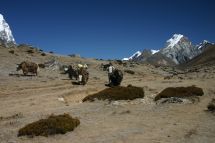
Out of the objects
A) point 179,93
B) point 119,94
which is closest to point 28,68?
point 119,94

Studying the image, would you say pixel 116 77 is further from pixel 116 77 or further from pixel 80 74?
pixel 80 74

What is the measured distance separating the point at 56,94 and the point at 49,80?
12.6 meters

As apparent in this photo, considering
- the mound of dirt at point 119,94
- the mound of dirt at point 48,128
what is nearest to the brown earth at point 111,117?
the mound of dirt at point 48,128

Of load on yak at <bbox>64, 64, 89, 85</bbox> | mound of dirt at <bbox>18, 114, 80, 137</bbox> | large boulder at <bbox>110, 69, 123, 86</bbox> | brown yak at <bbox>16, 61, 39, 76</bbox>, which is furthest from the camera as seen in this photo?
brown yak at <bbox>16, 61, 39, 76</bbox>

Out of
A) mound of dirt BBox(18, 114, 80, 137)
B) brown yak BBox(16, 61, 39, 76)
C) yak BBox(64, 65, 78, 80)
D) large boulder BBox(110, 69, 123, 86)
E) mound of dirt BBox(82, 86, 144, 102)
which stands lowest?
mound of dirt BBox(18, 114, 80, 137)

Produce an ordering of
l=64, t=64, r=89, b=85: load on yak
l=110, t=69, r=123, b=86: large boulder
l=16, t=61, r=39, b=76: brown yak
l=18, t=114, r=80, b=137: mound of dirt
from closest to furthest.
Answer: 1. l=18, t=114, r=80, b=137: mound of dirt
2. l=110, t=69, r=123, b=86: large boulder
3. l=64, t=64, r=89, b=85: load on yak
4. l=16, t=61, r=39, b=76: brown yak

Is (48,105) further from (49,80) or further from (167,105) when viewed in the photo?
(49,80)

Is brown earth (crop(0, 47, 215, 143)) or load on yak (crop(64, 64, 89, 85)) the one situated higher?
load on yak (crop(64, 64, 89, 85))

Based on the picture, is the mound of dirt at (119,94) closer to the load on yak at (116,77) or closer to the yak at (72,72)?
the load on yak at (116,77)

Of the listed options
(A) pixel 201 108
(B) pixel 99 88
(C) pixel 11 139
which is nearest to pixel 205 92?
(A) pixel 201 108

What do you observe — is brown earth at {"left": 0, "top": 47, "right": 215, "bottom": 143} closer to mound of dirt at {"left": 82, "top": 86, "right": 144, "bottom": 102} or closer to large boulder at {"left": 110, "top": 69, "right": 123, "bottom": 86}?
mound of dirt at {"left": 82, "top": 86, "right": 144, "bottom": 102}

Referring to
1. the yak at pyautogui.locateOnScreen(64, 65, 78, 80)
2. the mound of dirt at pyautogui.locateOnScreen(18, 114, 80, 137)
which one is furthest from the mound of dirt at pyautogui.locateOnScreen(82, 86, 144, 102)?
the yak at pyautogui.locateOnScreen(64, 65, 78, 80)

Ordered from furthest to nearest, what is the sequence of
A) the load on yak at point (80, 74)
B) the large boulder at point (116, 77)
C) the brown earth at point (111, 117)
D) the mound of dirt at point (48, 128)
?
1. the load on yak at point (80, 74)
2. the large boulder at point (116, 77)
3. the mound of dirt at point (48, 128)
4. the brown earth at point (111, 117)

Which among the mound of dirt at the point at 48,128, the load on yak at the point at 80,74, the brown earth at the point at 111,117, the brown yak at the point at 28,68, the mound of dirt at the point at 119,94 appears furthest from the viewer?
the brown yak at the point at 28,68
